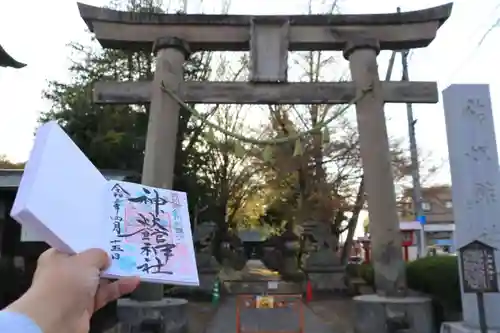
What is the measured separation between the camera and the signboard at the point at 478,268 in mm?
5840

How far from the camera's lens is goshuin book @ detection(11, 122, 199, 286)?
107 cm

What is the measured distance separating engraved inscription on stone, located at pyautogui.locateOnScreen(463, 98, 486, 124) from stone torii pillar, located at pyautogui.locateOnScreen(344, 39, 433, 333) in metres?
1.78

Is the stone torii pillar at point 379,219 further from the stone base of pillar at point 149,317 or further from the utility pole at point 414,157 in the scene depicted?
the utility pole at point 414,157

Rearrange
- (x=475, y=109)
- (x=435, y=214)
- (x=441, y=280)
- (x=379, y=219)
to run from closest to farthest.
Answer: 1. (x=475, y=109)
2. (x=379, y=219)
3. (x=441, y=280)
4. (x=435, y=214)

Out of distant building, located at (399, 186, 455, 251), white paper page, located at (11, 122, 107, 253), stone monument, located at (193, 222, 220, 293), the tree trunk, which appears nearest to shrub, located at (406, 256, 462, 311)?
stone monument, located at (193, 222, 220, 293)

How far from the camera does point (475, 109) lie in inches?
273

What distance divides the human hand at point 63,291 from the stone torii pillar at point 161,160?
22.2 ft

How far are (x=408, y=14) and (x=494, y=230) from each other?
4.72 metres

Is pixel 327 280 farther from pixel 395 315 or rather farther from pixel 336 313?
pixel 395 315

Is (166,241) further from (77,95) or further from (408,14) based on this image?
(77,95)

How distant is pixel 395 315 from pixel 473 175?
265cm

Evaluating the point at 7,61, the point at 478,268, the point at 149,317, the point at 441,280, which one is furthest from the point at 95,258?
the point at 441,280

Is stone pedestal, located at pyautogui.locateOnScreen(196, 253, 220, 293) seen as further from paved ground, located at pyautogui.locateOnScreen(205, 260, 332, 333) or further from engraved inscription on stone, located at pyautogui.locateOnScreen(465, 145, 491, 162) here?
engraved inscription on stone, located at pyautogui.locateOnScreen(465, 145, 491, 162)

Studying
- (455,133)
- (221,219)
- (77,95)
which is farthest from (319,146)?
(455,133)
